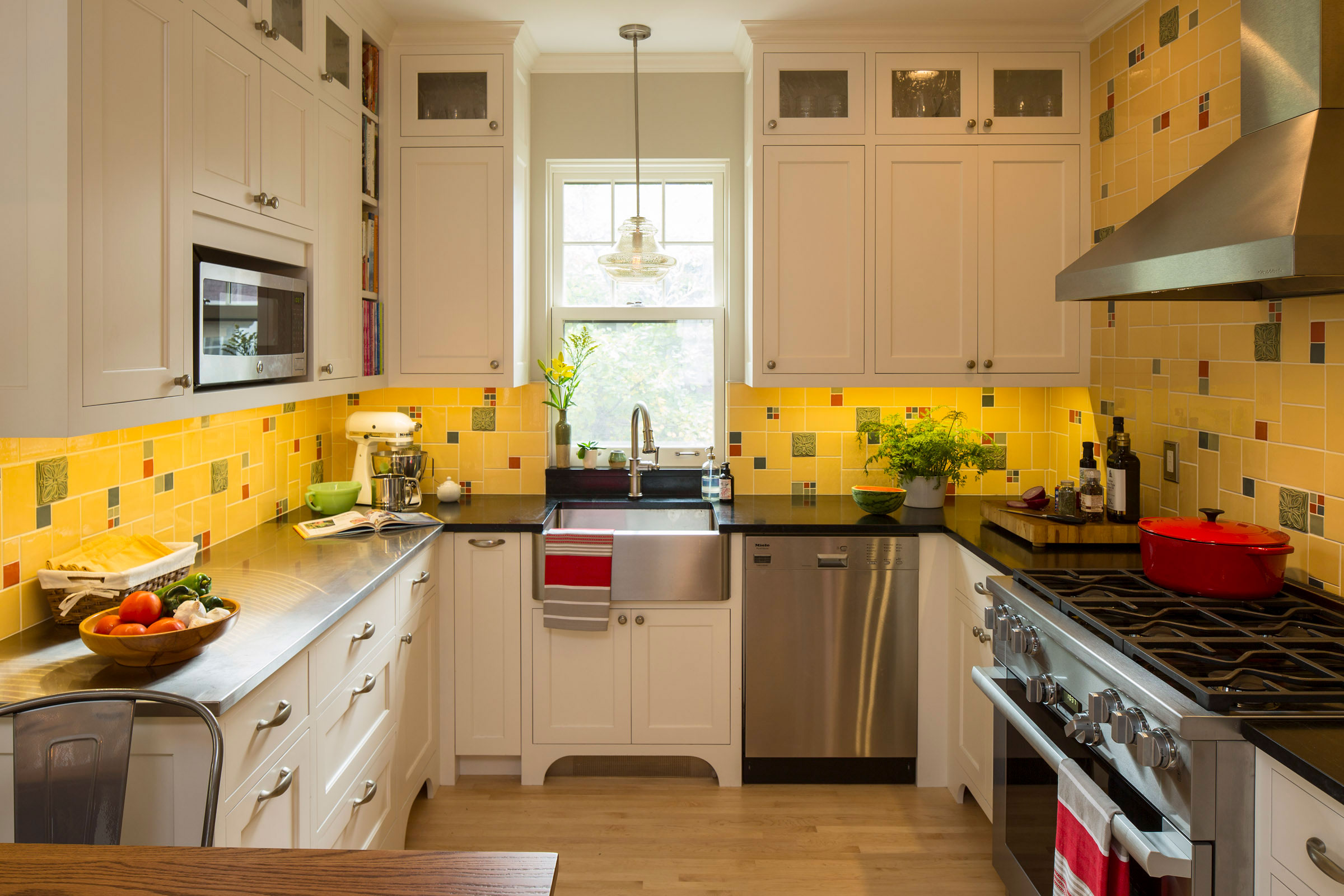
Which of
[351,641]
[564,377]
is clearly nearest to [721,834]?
[351,641]

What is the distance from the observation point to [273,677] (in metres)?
1.75

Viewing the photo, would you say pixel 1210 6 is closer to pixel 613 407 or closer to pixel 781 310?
pixel 781 310

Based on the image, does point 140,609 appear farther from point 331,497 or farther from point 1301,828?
point 1301,828

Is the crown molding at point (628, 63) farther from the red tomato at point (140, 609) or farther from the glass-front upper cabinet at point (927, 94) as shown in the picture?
the red tomato at point (140, 609)

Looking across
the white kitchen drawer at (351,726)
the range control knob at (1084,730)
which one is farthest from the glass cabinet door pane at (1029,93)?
the white kitchen drawer at (351,726)

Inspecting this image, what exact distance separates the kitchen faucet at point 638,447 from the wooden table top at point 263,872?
243 centimetres

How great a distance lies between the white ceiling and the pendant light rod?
39mm

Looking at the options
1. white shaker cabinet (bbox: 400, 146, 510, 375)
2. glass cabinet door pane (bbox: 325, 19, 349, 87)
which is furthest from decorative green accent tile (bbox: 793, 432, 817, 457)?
glass cabinet door pane (bbox: 325, 19, 349, 87)

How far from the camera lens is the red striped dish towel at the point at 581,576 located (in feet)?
9.96

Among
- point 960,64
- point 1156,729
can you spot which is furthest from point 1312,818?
point 960,64

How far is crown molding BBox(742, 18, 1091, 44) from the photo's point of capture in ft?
10.5

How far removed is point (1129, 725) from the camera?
160cm

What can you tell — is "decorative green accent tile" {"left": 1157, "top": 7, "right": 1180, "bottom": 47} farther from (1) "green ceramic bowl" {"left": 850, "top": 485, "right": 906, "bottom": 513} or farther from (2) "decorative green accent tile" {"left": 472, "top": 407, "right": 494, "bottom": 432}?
(2) "decorative green accent tile" {"left": 472, "top": 407, "right": 494, "bottom": 432}

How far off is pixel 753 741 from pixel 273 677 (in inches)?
72.0
